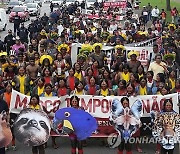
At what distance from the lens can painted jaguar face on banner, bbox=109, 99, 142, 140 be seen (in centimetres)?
898

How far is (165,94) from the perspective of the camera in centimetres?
1015

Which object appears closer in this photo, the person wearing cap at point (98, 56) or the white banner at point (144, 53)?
the person wearing cap at point (98, 56)

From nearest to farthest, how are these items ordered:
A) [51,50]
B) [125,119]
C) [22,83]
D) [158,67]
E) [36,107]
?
[125,119], [36,107], [22,83], [158,67], [51,50]

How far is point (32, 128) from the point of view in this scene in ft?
28.4

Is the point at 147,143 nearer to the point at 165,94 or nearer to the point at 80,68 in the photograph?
the point at 165,94

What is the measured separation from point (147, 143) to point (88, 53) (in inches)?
208

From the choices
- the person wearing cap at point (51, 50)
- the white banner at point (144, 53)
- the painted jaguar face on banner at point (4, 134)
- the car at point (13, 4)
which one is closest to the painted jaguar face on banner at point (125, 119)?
the painted jaguar face on banner at point (4, 134)

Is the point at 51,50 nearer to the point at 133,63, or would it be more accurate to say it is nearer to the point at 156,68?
Result: the point at 133,63

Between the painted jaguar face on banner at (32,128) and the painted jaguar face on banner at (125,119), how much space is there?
1275 millimetres

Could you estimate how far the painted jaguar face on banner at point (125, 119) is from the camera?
8984 millimetres

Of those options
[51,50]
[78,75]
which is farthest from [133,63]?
[51,50]

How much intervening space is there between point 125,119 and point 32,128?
1741 mm

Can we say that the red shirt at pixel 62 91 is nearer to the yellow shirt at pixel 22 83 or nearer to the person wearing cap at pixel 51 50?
the yellow shirt at pixel 22 83

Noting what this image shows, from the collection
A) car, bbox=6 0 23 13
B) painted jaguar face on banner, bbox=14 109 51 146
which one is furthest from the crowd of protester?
car, bbox=6 0 23 13
